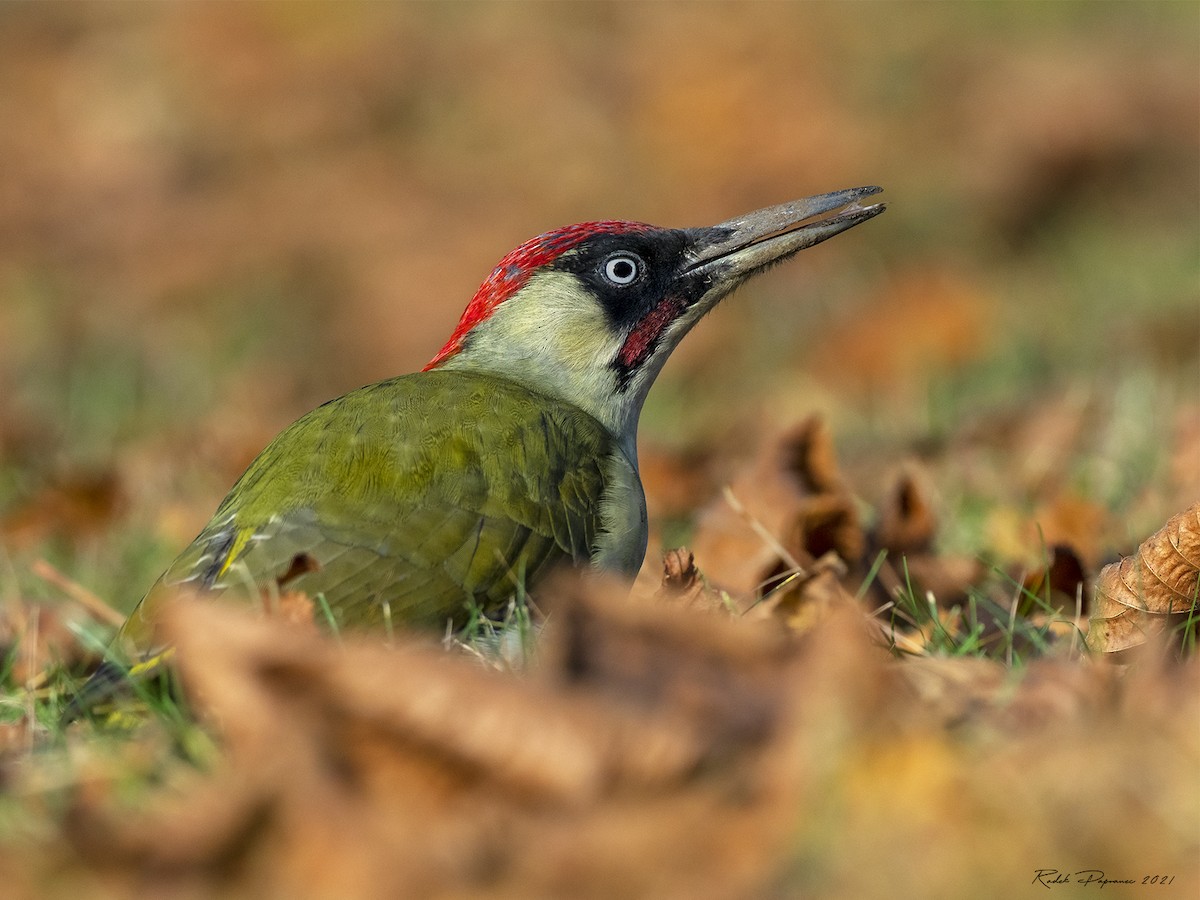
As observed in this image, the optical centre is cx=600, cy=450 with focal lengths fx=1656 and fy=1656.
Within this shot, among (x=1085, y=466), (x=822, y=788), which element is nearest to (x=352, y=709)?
(x=822, y=788)

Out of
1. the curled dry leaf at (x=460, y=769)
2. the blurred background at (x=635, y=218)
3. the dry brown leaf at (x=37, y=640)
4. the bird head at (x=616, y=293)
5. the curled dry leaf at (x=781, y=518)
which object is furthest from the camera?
the blurred background at (x=635, y=218)

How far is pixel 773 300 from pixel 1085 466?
357cm

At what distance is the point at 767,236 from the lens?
347cm

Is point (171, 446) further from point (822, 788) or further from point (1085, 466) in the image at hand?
point (822, 788)

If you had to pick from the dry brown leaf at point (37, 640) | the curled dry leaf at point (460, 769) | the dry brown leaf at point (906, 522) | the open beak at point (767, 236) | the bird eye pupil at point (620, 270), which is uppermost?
the bird eye pupil at point (620, 270)

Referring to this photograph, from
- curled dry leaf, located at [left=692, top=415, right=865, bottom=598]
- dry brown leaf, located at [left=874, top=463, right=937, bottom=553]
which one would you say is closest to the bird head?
curled dry leaf, located at [left=692, top=415, right=865, bottom=598]

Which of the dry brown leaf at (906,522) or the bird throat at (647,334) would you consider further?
the bird throat at (647,334)

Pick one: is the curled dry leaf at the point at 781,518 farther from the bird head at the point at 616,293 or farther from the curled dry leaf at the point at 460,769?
the curled dry leaf at the point at 460,769

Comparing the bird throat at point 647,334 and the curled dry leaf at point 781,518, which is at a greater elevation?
the bird throat at point 647,334

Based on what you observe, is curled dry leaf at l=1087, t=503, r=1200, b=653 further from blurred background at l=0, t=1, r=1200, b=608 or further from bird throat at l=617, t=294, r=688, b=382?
bird throat at l=617, t=294, r=688, b=382

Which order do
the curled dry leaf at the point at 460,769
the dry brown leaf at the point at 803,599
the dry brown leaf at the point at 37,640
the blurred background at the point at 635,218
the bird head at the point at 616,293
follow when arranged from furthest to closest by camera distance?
1. the blurred background at the point at 635,218
2. the bird head at the point at 616,293
3. the dry brown leaf at the point at 37,640
4. the dry brown leaf at the point at 803,599
5. the curled dry leaf at the point at 460,769

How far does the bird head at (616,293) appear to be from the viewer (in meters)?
3.34

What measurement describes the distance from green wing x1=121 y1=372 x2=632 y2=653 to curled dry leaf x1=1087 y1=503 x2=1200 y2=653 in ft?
2.83

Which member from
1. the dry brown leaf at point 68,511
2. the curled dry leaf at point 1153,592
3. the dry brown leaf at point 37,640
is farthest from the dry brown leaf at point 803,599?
the dry brown leaf at point 68,511
